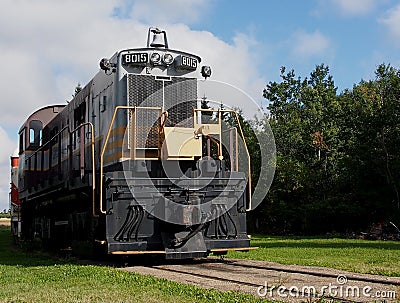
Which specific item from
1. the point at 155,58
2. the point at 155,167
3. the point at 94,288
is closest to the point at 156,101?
the point at 155,58

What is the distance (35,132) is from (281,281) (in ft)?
47.9

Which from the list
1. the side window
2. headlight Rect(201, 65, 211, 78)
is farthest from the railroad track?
the side window

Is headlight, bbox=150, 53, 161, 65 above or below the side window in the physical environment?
above

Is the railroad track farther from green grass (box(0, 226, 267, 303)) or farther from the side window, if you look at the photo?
the side window

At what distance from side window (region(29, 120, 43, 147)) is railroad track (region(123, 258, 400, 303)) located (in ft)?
35.1

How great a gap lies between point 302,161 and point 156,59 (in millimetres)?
25408

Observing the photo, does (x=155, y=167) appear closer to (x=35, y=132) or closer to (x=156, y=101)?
(x=156, y=101)

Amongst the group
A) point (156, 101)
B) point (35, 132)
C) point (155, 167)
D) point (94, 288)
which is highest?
point (35, 132)

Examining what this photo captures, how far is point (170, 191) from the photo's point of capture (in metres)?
11.6

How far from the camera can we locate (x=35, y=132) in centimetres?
2123

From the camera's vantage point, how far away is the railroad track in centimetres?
738

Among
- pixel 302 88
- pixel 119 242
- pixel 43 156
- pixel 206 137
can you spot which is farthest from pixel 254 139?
pixel 119 242

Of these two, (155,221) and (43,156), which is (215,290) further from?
(43,156)

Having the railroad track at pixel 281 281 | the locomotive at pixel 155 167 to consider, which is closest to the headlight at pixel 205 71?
the locomotive at pixel 155 167
